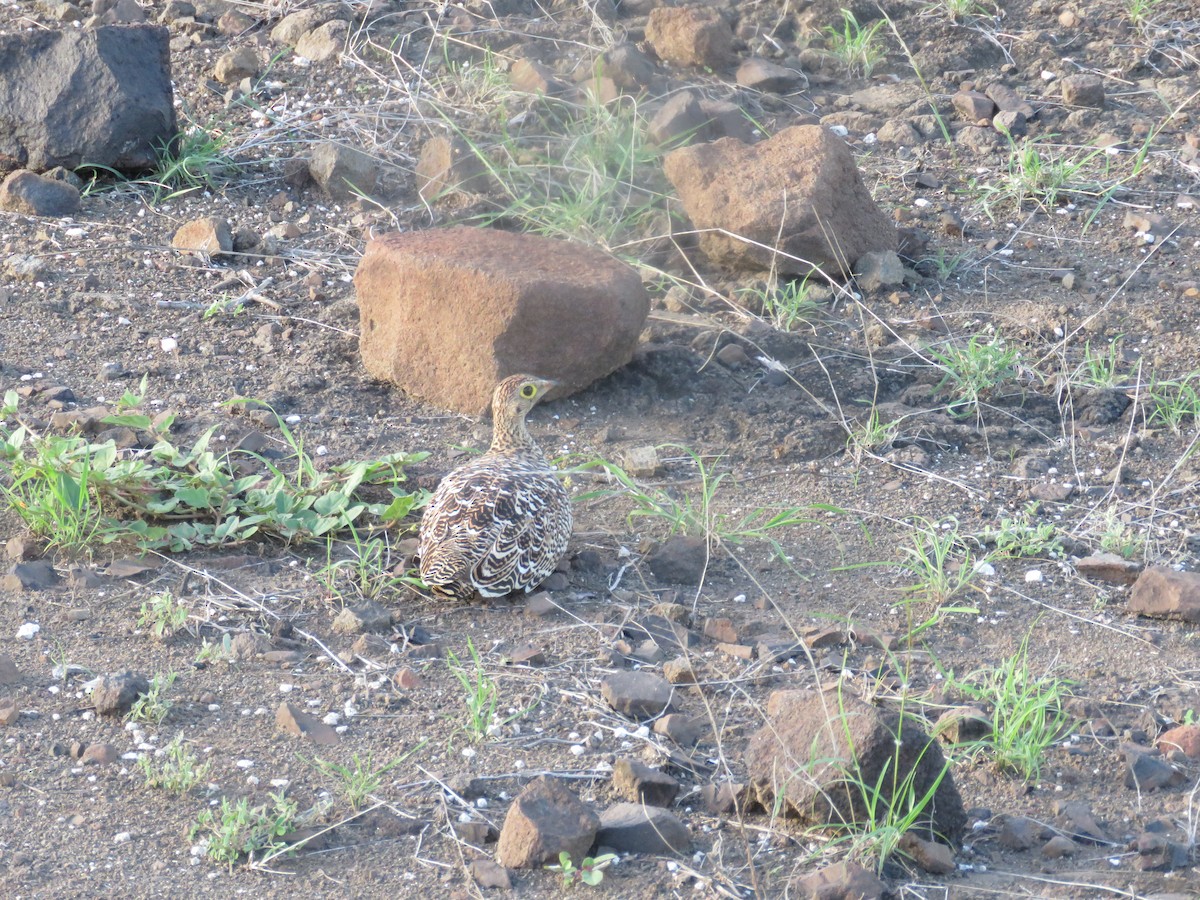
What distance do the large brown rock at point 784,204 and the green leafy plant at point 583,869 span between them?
3.27 m

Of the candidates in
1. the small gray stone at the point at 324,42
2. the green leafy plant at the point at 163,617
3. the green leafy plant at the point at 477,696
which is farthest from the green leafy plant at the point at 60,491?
the small gray stone at the point at 324,42

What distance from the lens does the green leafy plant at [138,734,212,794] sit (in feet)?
12.0

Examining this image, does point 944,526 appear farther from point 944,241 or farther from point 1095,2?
point 1095,2

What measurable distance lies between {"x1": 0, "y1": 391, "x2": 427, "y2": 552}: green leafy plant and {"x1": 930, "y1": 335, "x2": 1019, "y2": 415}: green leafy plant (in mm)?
2125

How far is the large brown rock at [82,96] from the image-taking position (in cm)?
683

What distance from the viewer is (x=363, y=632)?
14.3 feet

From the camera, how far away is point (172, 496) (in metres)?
4.93

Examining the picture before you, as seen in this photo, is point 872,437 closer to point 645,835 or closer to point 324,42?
point 645,835

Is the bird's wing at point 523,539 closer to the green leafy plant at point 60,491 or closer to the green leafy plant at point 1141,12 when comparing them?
the green leafy plant at point 60,491

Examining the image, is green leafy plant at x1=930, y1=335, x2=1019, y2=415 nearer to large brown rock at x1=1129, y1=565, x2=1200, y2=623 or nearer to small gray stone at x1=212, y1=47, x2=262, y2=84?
large brown rock at x1=1129, y1=565, x2=1200, y2=623

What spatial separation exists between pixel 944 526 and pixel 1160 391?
1.34 m

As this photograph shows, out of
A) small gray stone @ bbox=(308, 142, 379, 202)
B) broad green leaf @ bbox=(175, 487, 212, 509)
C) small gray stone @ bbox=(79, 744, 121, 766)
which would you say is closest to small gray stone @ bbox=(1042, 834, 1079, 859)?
small gray stone @ bbox=(79, 744, 121, 766)

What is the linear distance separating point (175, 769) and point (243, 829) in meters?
0.36

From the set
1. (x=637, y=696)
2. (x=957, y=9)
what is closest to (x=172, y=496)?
(x=637, y=696)
